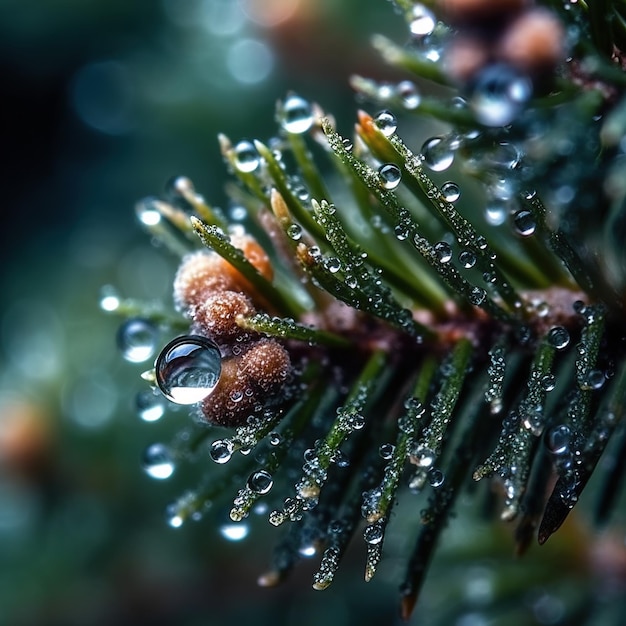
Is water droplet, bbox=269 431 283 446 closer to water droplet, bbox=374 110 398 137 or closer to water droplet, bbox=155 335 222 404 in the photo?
water droplet, bbox=155 335 222 404

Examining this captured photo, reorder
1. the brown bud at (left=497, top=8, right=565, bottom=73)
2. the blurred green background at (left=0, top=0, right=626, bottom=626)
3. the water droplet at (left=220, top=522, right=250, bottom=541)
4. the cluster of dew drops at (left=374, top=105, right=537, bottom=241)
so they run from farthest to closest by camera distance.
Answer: the blurred green background at (left=0, top=0, right=626, bottom=626) < the water droplet at (left=220, top=522, right=250, bottom=541) < the cluster of dew drops at (left=374, top=105, right=537, bottom=241) < the brown bud at (left=497, top=8, right=565, bottom=73)

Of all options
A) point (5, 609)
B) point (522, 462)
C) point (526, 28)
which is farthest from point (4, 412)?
point (526, 28)

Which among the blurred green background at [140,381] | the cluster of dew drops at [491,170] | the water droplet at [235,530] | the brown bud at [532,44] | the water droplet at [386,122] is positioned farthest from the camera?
the blurred green background at [140,381]

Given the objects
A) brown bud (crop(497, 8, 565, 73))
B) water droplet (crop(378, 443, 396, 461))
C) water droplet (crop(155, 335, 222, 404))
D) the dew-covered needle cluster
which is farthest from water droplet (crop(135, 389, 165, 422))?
brown bud (crop(497, 8, 565, 73))

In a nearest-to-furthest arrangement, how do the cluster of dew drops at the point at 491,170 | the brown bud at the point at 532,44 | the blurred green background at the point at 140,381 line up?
the brown bud at the point at 532,44, the cluster of dew drops at the point at 491,170, the blurred green background at the point at 140,381

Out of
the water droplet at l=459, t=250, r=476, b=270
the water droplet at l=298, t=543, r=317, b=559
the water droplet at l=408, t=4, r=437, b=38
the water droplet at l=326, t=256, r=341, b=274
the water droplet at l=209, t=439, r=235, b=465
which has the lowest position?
the water droplet at l=298, t=543, r=317, b=559

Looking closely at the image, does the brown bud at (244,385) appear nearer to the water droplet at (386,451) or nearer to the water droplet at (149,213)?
the water droplet at (386,451)

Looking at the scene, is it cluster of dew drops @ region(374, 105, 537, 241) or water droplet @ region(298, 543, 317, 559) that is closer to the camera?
cluster of dew drops @ region(374, 105, 537, 241)

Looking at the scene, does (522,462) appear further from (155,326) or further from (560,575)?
(560,575)

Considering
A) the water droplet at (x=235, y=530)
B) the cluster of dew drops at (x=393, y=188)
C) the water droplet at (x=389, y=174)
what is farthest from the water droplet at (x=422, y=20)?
the water droplet at (x=235, y=530)
